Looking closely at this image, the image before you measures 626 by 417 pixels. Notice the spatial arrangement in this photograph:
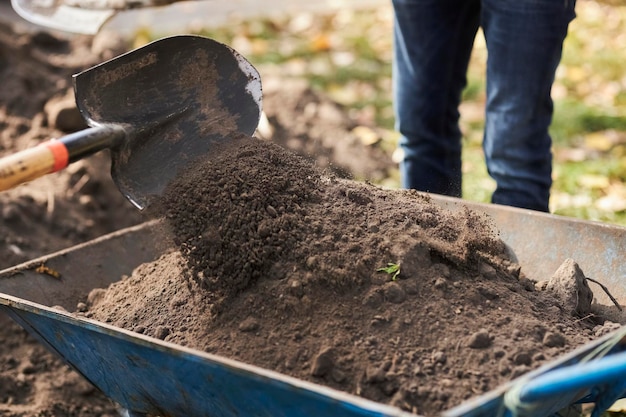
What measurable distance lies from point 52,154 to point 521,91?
1503 mm

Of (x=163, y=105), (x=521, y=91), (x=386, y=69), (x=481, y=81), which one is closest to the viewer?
(x=163, y=105)

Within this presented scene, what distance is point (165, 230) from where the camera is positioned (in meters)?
2.22

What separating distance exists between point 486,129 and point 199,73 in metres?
1.02

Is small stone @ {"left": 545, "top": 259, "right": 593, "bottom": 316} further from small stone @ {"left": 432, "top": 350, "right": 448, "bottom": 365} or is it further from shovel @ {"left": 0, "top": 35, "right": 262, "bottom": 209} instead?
shovel @ {"left": 0, "top": 35, "right": 262, "bottom": 209}

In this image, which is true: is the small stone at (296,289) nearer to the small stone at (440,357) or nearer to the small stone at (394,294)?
the small stone at (394,294)

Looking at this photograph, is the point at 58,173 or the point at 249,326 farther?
the point at 58,173

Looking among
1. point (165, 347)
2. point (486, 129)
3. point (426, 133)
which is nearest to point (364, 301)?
point (165, 347)

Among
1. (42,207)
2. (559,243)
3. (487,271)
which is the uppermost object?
(487,271)

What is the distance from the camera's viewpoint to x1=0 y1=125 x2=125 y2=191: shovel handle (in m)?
1.99

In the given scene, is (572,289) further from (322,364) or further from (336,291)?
(322,364)

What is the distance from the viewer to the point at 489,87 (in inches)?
108

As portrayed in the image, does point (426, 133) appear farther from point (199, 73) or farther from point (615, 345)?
point (615, 345)

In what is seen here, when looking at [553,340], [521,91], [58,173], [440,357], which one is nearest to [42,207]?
[58,173]

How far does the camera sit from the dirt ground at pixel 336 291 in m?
1.73
